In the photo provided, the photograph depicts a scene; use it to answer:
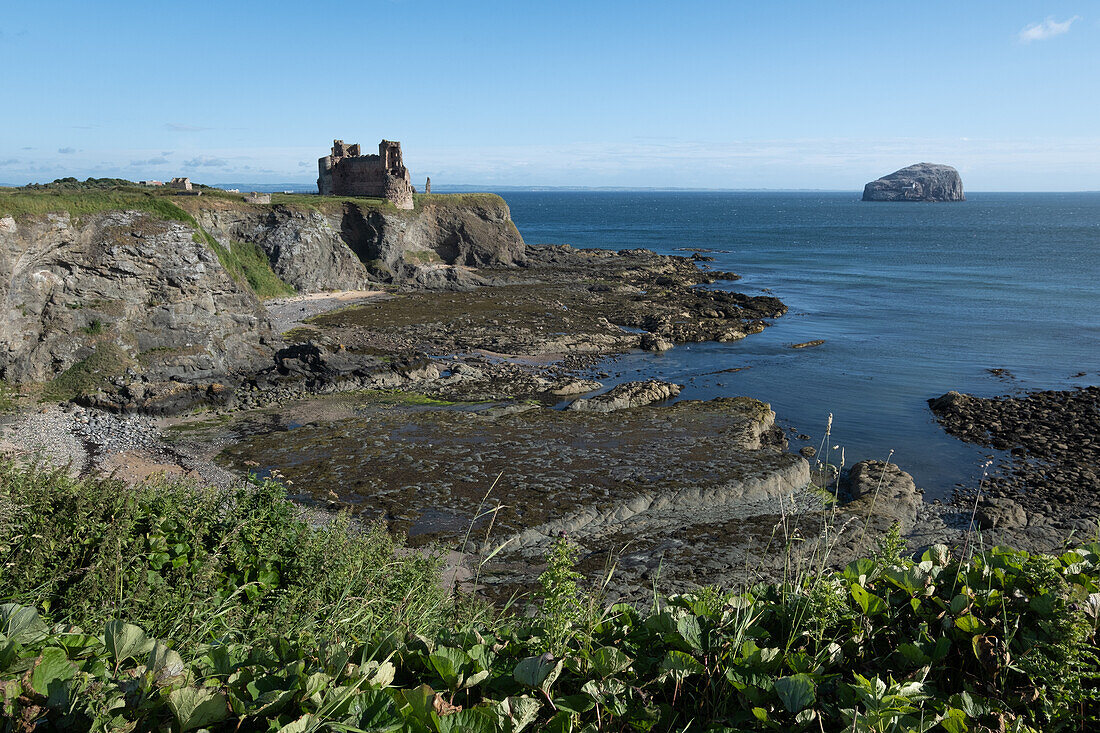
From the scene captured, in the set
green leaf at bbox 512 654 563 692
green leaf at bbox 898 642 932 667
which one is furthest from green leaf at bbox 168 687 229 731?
green leaf at bbox 898 642 932 667

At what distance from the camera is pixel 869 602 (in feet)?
13.3

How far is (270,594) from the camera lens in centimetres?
766

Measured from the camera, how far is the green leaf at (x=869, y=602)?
404 cm

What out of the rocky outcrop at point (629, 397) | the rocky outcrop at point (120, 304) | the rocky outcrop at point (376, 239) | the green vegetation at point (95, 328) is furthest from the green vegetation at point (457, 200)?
the rocky outcrop at point (629, 397)

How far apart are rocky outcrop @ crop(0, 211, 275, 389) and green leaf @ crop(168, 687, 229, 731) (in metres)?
28.4

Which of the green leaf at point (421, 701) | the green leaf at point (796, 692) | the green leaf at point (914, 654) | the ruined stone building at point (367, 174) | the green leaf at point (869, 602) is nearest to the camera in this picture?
the green leaf at point (421, 701)

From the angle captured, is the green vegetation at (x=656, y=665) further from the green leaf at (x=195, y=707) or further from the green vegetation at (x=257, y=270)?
the green vegetation at (x=257, y=270)

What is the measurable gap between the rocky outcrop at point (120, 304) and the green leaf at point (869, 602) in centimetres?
2928

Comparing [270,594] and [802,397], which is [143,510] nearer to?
[270,594]

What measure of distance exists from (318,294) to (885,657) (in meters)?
51.8

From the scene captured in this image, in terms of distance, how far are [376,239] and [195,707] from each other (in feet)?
190

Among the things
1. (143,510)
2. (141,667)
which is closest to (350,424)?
(143,510)

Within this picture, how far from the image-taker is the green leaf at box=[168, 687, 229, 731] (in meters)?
2.94

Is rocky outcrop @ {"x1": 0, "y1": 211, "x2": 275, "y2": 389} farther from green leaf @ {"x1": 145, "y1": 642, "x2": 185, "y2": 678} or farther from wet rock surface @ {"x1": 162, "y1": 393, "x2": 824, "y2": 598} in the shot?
green leaf @ {"x1": 145, "y1": 642, "x2": 185, "y2": 678}
